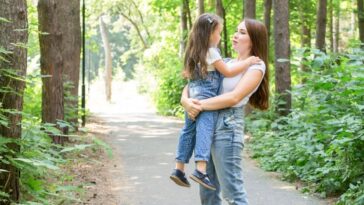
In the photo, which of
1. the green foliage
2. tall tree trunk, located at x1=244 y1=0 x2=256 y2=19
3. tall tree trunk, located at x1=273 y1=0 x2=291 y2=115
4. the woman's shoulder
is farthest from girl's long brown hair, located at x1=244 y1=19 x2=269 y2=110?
tall tree trunk, located at x1=244 y1=0 x2=256 y2=19

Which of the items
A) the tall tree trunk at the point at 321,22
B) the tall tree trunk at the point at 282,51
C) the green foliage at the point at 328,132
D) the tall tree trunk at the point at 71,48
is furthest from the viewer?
the tall tree trunk at the point at 321,22

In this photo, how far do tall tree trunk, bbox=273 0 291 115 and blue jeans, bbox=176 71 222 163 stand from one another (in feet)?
28.2

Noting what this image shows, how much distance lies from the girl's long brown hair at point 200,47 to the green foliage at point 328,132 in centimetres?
312

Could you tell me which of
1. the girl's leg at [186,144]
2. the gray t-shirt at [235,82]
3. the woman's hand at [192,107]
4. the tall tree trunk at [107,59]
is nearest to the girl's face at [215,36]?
the gray t-shirt at [235,82]

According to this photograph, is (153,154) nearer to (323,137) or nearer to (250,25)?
(323,137)

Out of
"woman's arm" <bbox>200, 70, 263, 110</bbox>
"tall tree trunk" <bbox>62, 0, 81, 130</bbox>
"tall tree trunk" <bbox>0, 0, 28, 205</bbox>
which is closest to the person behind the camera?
"woman's arm" <bbox>200, 70, 263, 110</bbox>

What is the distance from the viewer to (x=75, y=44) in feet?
49.9

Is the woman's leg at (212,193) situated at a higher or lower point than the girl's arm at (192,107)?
lower

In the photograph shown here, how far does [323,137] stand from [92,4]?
35167mm

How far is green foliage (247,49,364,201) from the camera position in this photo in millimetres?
7480

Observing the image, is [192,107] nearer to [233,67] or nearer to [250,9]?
[233,67]

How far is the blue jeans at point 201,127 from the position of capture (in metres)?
4.55

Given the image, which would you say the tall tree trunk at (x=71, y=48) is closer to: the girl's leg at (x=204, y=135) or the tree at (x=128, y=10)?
the girl's leg at (x=204, y=135)

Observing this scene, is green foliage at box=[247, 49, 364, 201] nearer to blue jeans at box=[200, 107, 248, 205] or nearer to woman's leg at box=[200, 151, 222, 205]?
woman's leg at box=[200, 151, 222, 205]
